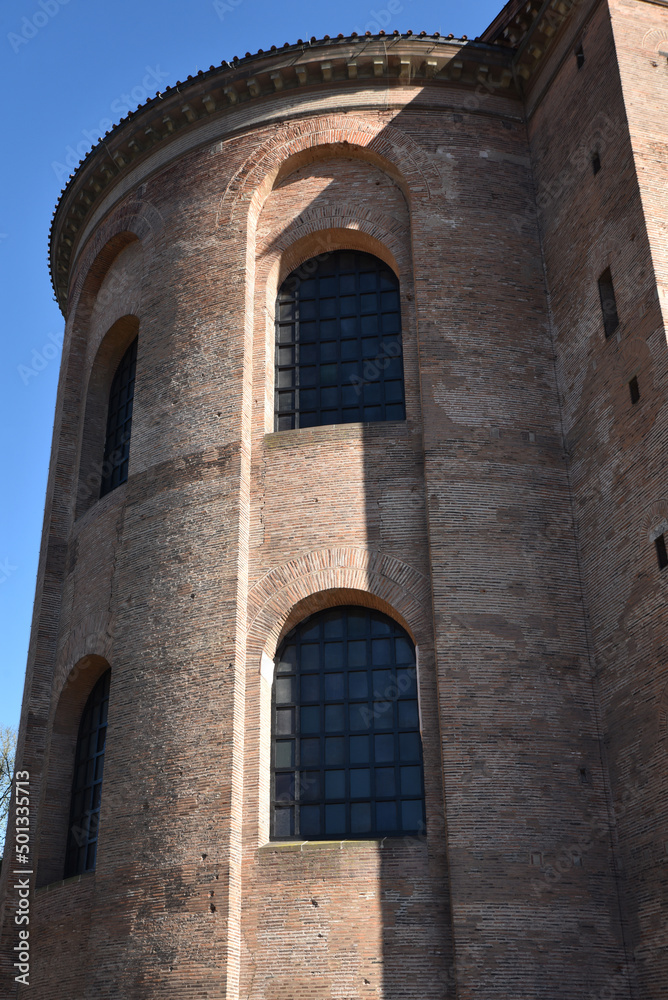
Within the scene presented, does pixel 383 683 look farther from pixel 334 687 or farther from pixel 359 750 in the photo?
pixel 359 750

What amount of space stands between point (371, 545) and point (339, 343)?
3012mm

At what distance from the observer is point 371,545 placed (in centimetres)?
1152

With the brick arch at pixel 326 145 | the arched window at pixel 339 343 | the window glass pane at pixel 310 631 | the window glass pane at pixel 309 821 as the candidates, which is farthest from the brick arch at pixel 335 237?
the window glass pane at pixel 309 821

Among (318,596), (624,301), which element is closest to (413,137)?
(624,301)

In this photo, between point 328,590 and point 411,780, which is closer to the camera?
point 411,780

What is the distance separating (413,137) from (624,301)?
4146 millimetres

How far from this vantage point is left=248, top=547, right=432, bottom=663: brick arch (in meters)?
11.2

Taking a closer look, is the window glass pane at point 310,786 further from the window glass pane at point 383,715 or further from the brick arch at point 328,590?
the brick arch at point 328,590

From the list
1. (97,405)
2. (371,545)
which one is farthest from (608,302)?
(97,405)

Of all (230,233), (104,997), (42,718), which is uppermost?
(230,233)

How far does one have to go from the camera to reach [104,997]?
10203 millimetres

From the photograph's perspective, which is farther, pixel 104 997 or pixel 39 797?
pixel 39 797

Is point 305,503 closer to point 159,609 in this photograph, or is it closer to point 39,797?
point 159,609

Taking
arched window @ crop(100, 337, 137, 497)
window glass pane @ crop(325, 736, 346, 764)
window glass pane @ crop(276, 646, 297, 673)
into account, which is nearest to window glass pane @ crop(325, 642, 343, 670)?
window glass pane @ crop(276, 646, 297, 673)
